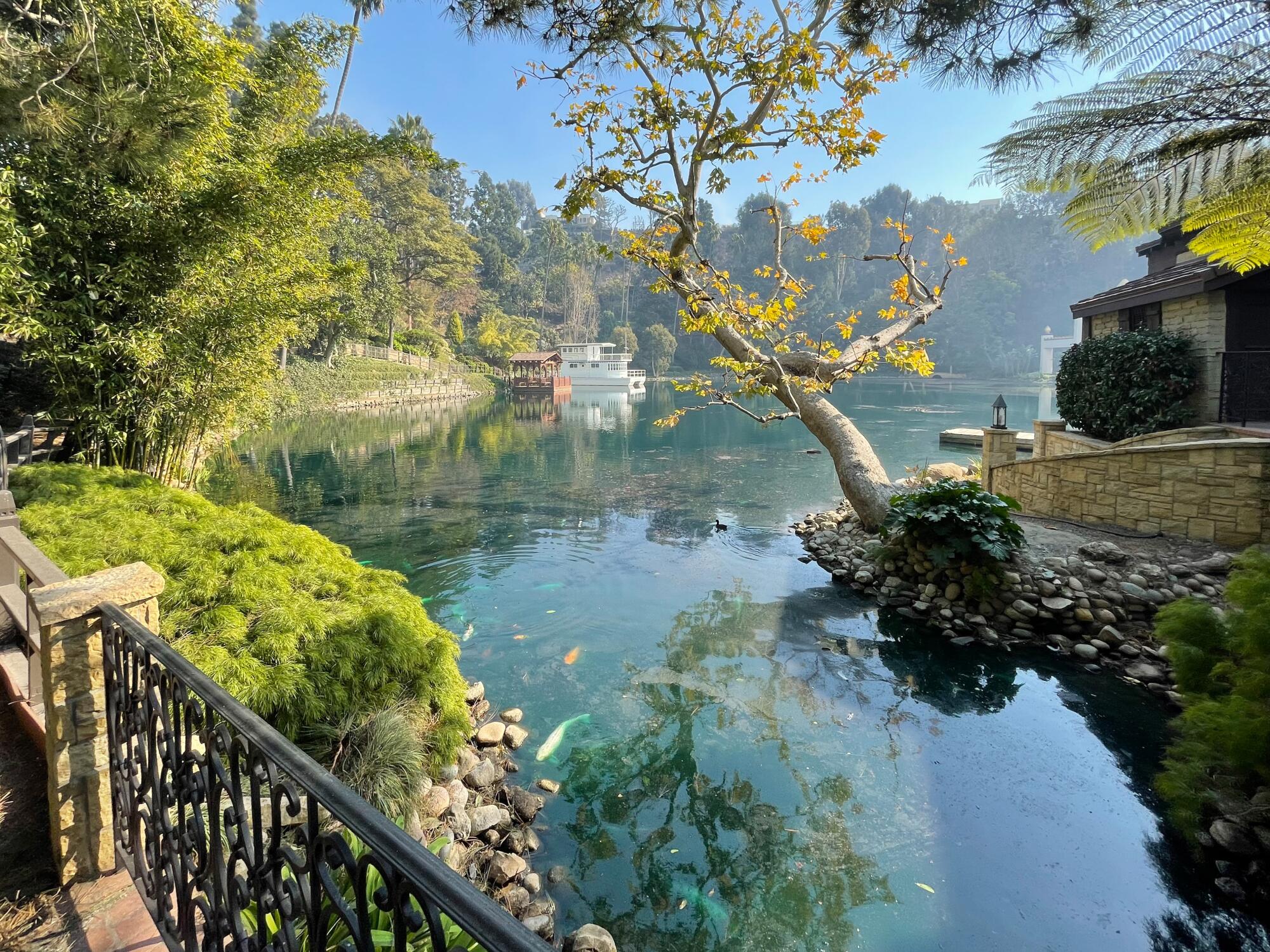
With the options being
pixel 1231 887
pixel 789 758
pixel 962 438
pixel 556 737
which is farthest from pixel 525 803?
pixel 962 438

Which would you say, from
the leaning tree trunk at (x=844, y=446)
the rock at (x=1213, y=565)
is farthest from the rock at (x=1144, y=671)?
the leaning tree trunk at (x=844, y=446)

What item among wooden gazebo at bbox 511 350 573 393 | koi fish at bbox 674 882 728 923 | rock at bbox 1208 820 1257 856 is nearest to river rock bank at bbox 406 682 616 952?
koi fish at bbox 674 882 728 923

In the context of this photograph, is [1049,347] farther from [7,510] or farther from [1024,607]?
[7,510]

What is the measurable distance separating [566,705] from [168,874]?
10.7 feet

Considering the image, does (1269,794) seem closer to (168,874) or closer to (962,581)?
(962,581)

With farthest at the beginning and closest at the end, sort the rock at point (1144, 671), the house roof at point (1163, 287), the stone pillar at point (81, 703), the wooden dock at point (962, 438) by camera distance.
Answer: the wooden dock at point (962, 438), the house roof at point (1163, 287), the rock at point (1144, 671), the stone pillar at point (81, 703)

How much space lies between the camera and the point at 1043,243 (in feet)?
208

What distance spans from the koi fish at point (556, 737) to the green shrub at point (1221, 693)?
11.6 feet

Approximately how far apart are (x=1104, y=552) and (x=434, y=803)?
6.31 meters

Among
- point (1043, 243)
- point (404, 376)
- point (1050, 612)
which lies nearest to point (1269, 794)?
point (1050, 612)

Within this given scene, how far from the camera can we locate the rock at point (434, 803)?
330 centimetres

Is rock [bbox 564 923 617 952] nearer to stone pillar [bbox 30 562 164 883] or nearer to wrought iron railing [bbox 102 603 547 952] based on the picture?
wrought iron railing [bbox 102 603 547 952]

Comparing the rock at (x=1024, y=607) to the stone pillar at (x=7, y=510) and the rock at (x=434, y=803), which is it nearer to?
the rock at (x=434, y=803)

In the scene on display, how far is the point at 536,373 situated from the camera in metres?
43.4
